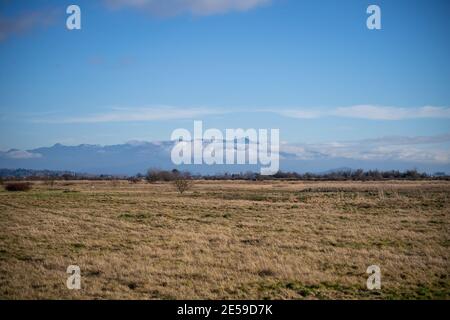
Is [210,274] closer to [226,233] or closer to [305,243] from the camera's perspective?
[305,243]

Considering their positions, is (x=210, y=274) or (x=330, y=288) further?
(x=210, y=274)

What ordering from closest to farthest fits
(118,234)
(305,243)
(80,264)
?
(80,264)
(305,243)
(118,234)

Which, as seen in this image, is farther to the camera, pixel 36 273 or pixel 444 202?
pixel 444 202

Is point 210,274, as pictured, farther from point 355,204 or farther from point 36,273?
point 355,204

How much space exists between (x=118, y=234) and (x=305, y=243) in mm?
9987

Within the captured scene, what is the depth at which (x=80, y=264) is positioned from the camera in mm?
15992

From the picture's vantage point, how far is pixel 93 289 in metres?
12.7

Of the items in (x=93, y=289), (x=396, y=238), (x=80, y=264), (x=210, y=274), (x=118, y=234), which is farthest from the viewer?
(x=118, y=234)

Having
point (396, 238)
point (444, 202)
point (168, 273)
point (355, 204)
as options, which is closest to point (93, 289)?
point (168, 273)
